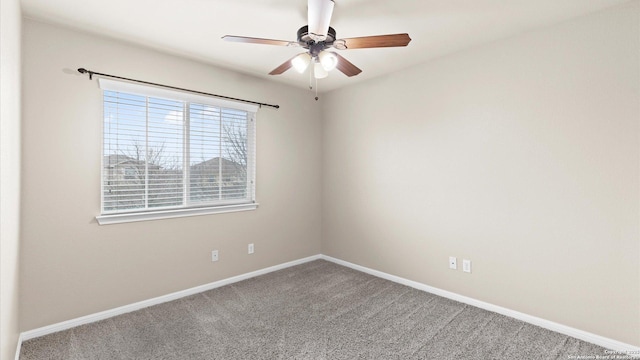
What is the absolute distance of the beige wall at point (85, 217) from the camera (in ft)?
7.72

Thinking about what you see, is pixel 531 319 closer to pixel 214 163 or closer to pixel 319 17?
pixel 319 17

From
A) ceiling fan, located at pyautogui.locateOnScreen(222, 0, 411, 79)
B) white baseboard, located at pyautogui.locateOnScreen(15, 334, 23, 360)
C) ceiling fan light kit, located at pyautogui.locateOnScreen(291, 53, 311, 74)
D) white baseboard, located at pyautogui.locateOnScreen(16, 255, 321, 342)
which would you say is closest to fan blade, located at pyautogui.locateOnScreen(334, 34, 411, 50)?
ceiling fan, located at pyautogui.locateOnScreen(222, 0, 411, 79)

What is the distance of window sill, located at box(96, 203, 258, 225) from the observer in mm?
2686

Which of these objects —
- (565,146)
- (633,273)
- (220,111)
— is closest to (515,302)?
(633,273)

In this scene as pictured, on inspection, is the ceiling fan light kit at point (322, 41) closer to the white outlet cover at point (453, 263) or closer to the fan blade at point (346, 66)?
the fan blade at point (346, 66)

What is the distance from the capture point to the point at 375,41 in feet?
6.57

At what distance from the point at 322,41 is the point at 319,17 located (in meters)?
0.27

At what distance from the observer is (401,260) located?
11.6 feet

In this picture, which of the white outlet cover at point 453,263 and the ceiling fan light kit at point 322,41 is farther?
the white outlet cover at point 453,263

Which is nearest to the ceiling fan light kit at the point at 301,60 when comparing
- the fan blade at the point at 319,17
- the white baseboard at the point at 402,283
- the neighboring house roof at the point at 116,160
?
the fan blade at the point at 319,17

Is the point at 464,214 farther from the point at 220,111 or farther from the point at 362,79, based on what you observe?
the point at 220,111

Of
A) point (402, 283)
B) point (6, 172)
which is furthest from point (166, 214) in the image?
point (402, 283)

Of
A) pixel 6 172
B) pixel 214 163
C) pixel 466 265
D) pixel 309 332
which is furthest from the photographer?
pixel 214 163

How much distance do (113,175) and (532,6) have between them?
143 inches
